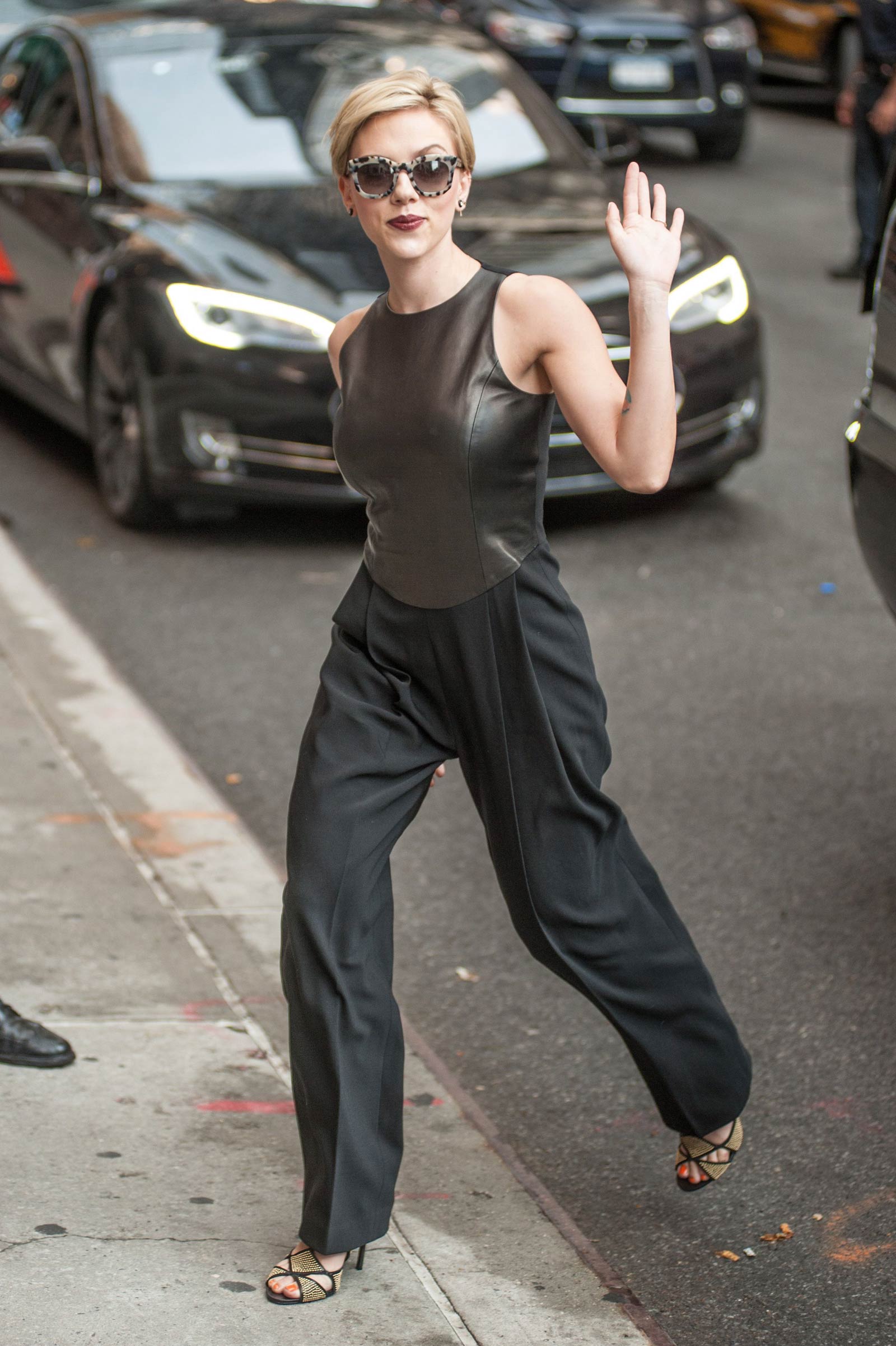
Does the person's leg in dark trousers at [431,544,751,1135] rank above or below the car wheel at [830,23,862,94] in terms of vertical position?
above

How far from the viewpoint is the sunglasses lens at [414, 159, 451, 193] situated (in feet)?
8.64

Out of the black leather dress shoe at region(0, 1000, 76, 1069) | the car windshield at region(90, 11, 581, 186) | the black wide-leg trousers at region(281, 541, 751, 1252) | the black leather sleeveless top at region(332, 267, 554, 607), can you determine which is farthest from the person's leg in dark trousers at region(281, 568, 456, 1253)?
the car windshield at region(90, 11, 581, 186)

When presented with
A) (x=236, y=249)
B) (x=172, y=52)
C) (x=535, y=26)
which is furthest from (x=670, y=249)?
(x=535, y=26)

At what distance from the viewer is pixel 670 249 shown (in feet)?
8.43

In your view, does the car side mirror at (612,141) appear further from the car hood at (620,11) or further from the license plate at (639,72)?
the car hood at (620,11)

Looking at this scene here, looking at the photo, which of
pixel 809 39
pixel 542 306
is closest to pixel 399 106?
pixel 542 306

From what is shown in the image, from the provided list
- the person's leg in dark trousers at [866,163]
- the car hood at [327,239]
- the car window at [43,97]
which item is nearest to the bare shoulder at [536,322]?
the car hood at [327,239]

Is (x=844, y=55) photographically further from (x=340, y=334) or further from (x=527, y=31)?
(x=340, y=334)

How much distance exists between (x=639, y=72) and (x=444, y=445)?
12.9 metres

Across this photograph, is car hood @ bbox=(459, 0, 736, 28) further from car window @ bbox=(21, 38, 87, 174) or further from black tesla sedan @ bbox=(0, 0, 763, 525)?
car window @ bbox=(21, 38, 87, 174)

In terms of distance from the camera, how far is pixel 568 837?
112 inches

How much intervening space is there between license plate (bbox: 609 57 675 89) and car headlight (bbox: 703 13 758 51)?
0.37m

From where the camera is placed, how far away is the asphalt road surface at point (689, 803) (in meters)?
3.13

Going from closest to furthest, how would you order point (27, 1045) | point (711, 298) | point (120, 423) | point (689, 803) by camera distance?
point (27, 1045)
point (689, 803)
point (711, 298)
point (120, 423)
